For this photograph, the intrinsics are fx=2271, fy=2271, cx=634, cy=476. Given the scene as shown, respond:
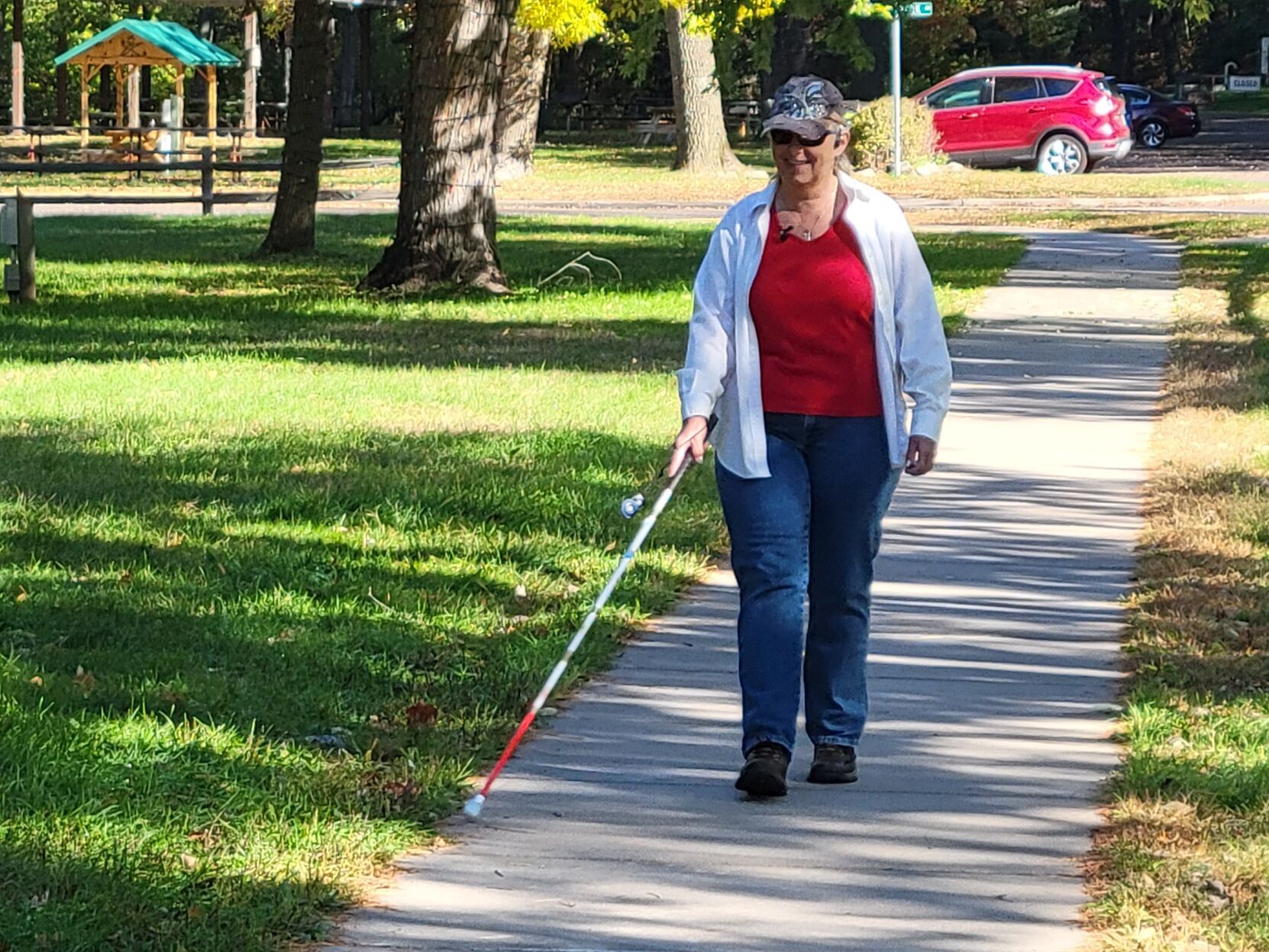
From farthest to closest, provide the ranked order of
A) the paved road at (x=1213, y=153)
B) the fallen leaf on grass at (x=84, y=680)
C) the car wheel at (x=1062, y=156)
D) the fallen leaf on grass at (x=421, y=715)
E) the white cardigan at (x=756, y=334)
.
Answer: the paved road at (x=1213, y=153)
the car wheel at (x=1062, y=156)
the fallen leaf on grass at (x=84, y=680)
the fallen leaf on grass at (x=421, y=715)
the white cardigan at (x=756, y=334)

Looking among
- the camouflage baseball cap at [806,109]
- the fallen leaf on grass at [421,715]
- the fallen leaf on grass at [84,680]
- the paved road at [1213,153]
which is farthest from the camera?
the paved road at [1213,153]

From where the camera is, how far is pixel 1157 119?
5078 cm

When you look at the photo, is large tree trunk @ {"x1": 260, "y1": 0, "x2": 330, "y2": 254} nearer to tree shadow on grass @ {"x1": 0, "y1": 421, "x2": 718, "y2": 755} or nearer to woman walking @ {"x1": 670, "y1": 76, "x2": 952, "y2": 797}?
tree shadow on grass @ {"x1": 0, "y1": 421, "x2": 718, "y2": 755}

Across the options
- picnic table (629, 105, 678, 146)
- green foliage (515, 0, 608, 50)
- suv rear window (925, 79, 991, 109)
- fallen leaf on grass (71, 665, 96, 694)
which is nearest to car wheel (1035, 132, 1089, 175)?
suv rear window (925, 79, 991, 109)

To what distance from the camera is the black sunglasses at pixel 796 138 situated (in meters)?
5.38

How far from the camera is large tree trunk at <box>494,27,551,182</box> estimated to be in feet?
119

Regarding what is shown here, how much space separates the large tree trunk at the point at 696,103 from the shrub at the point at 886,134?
283cm

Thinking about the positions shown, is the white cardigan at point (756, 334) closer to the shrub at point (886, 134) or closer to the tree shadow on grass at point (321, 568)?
the tree shadow on grass at point (321, 568)

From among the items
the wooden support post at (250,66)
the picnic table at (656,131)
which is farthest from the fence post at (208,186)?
the picnic table at (656,131)

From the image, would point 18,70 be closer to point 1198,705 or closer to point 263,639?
point 263,639

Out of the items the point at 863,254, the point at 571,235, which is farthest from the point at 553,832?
the point at 571,235

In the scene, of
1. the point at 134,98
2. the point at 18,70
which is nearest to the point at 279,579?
the point at 134,98

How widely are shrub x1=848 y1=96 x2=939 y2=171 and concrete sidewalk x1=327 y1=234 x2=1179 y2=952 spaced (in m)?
27.3

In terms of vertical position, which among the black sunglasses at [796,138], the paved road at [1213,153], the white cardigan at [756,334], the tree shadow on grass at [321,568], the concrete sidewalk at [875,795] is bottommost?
the concrete sidewalk at [875,795]
